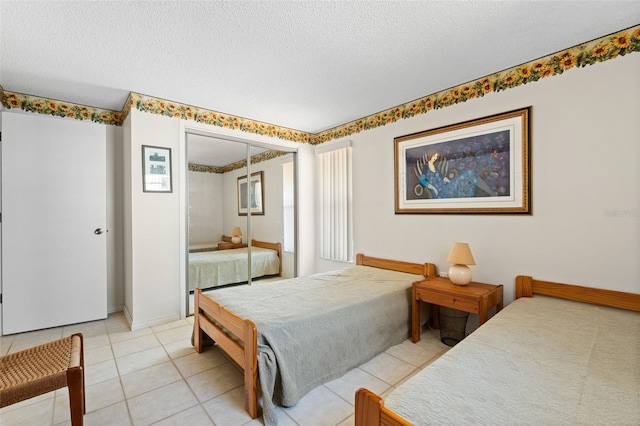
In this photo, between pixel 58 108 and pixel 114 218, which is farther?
pixel 114 218

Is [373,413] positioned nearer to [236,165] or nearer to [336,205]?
[336,205]

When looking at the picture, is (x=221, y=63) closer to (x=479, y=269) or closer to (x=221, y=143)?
(x=221, y=143)

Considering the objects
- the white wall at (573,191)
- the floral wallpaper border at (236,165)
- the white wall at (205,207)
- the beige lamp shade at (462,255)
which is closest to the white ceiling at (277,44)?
the white wall at (573,191)

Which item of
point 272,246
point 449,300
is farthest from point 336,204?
point 449,300

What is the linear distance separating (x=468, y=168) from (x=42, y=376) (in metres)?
3.34

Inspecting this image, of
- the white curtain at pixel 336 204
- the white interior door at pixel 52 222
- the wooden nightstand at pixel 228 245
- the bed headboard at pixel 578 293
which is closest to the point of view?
the bed headboard at pixel 578 293

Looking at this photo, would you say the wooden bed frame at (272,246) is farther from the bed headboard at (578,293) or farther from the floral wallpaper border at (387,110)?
the bed headboard at (578,293)

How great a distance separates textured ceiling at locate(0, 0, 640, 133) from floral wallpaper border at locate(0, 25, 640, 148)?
8cm

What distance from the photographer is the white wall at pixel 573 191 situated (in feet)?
6.36

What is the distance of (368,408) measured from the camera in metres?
1.01

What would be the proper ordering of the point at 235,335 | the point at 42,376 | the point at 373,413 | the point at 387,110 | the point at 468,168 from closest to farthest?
the point at 373,413 < the point at 42,376 < the point at 235,335 < the point at 468,168 < the point at 387,110

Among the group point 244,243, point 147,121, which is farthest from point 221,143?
point 244,243

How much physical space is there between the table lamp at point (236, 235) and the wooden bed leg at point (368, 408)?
300 cm

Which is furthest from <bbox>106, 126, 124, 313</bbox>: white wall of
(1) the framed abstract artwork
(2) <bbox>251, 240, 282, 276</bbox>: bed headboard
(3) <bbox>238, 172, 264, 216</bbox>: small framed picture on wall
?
(1) the framed abstract artwork
